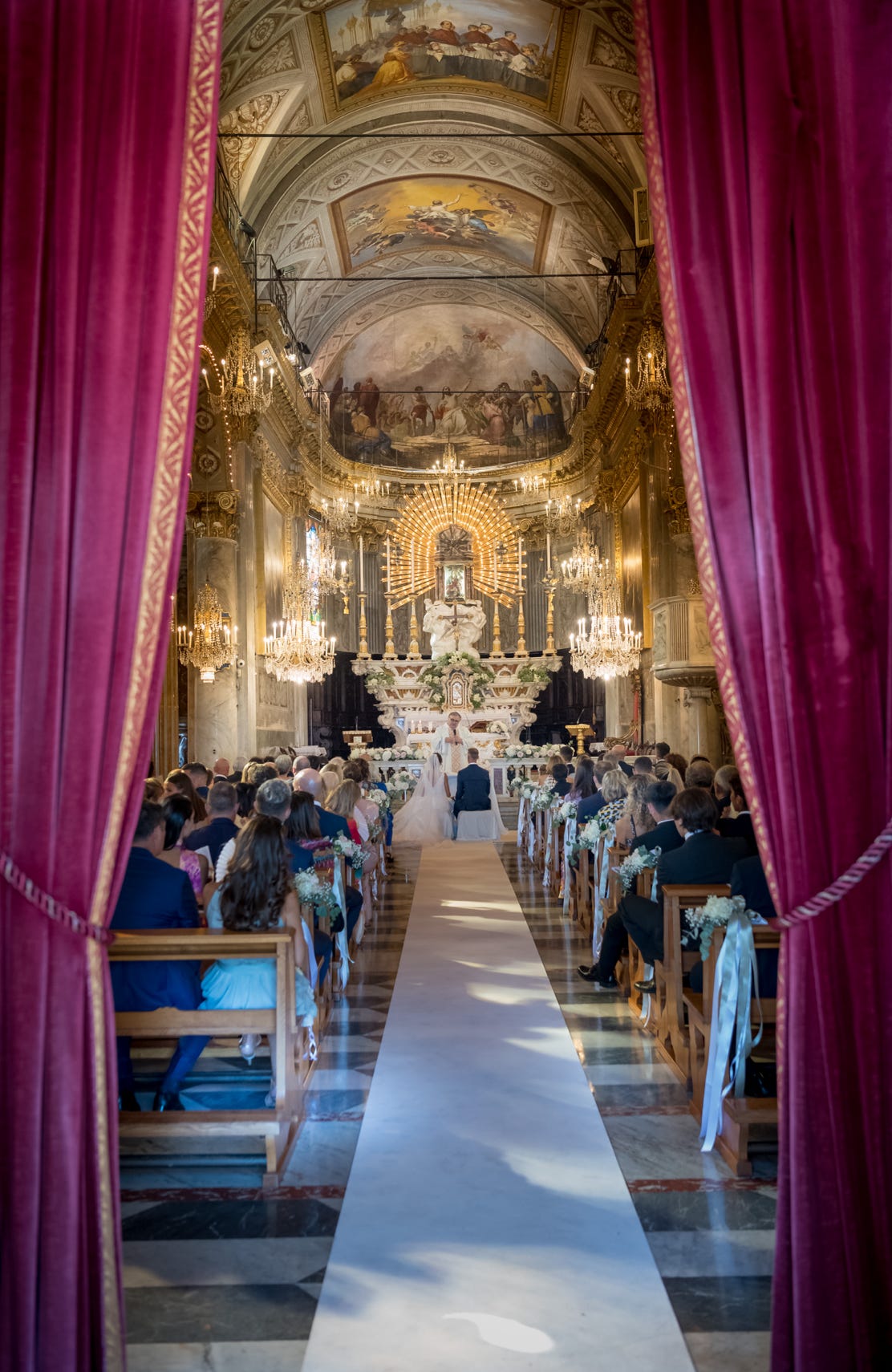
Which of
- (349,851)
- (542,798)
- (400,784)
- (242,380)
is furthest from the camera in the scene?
(400,784)

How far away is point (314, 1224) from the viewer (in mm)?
3537

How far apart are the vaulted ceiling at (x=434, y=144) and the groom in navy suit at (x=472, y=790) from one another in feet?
29.4

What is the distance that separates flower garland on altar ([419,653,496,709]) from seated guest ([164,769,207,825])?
1158 centimetres

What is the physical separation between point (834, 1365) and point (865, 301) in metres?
2.79

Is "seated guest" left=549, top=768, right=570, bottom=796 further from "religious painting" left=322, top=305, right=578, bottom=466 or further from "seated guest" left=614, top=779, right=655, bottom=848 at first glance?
"religious painting" left=322, top=305, right=578, bottom=466

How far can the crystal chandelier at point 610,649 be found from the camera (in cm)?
1811

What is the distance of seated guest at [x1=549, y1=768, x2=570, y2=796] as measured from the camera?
438 inches

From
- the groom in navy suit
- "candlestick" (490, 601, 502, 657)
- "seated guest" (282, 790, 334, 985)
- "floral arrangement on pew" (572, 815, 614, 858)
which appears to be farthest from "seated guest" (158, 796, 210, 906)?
"candlestick" (490, 601, 502, 657)

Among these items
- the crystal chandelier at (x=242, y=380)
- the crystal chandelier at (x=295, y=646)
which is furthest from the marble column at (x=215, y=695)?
the crystal chandelier at (x=242, y=380)

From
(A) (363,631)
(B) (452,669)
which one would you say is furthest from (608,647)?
(A) (363,631)

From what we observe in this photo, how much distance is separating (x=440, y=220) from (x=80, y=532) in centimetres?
1979

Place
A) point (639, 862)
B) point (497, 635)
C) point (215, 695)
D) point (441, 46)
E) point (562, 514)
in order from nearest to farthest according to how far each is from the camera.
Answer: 1. point (639, 862)
2. point (441, 46)
3. point (215, 695)
4. point (497, 635)
5. point (562, 514)

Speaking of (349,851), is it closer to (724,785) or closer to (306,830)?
(306,830)

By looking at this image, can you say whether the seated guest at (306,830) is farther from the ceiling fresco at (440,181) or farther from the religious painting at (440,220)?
the religious painting at (440,220)
